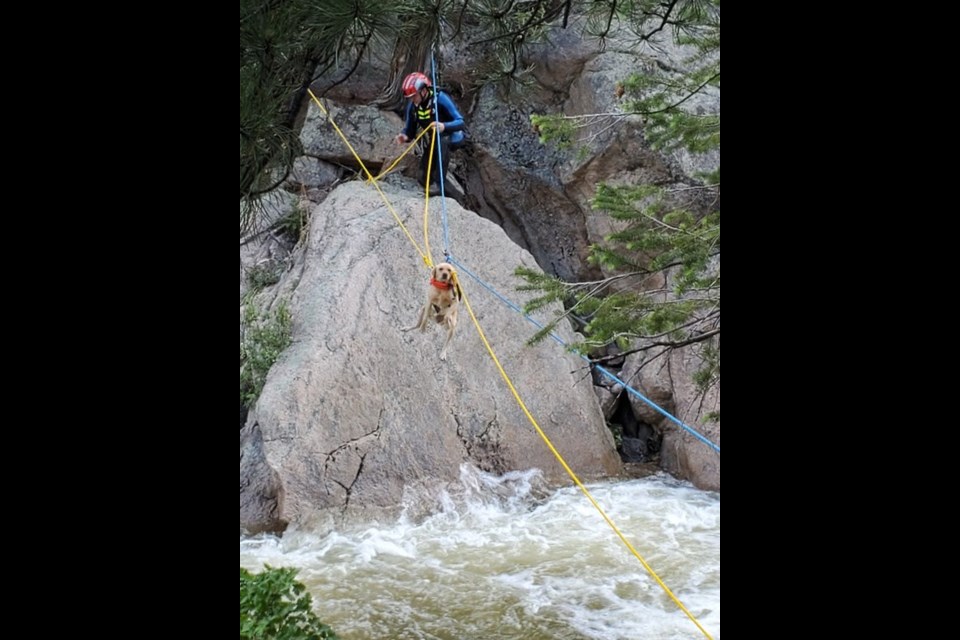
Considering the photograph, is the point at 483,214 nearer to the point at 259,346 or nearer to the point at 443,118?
the point at 443,118

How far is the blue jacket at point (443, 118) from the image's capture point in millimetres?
6770

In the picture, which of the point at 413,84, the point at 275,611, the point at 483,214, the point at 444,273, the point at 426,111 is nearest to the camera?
the point at 275,611

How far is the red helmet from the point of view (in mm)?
6160

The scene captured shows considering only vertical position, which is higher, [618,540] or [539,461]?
[539,461]

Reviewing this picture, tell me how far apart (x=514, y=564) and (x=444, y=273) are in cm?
211

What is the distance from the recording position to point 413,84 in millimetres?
6273

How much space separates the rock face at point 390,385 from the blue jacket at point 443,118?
96 cm

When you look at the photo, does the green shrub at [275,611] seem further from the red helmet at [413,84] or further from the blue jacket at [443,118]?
the blue jacket at [443,118]

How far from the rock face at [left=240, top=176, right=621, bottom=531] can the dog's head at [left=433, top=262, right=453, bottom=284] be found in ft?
5.46

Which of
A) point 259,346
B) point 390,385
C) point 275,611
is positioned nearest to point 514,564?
point 390,385
